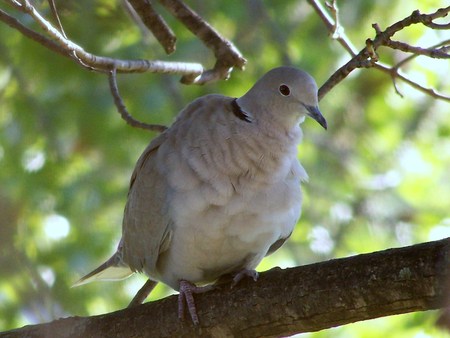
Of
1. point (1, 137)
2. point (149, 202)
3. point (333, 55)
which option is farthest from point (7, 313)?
point (333, 55)

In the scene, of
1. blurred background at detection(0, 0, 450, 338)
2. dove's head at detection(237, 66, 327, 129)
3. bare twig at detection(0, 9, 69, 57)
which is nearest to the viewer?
bare twig at detection(0, 9, 69, 57)

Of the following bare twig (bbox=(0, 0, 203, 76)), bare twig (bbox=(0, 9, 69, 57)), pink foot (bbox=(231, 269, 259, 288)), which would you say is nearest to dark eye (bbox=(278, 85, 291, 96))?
bare twig (bbox=(0, 0, 203, 76))

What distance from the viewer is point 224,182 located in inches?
113

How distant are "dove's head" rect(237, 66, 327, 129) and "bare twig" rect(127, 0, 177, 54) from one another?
458 mm

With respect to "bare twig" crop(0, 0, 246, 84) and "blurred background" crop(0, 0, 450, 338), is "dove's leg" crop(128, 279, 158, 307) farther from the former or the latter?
"bare twig" crop(0, 0, 246, 84)

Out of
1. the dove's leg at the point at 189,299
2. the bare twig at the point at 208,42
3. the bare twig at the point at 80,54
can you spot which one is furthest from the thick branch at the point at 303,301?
the bare twig at the point at 208,42

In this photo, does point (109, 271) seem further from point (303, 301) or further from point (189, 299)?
point (303, 301)

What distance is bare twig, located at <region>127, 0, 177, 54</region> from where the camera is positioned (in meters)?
3.09

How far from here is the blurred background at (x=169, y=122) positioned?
3926 mm

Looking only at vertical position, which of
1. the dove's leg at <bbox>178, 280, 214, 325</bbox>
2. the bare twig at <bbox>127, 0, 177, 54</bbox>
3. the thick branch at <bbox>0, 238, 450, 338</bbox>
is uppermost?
the bare twig at <bbox>127, 0, 177, 54</bbox>

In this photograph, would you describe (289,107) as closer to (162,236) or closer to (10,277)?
(162,236)

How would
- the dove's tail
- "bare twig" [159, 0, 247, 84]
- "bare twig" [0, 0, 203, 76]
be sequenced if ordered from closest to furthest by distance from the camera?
"bare twig" [0, 0, 203, 76] → "bare twig" [159, 0, 247, 84] → the dove's tail

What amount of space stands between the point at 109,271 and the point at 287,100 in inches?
49.3

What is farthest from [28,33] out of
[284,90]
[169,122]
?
[169,122]
